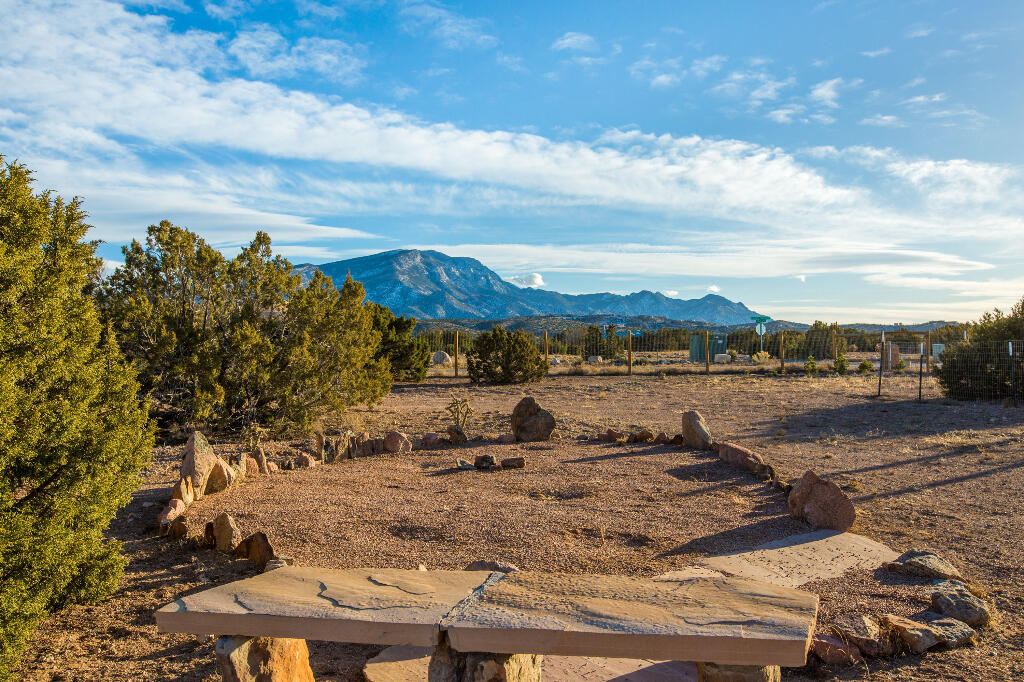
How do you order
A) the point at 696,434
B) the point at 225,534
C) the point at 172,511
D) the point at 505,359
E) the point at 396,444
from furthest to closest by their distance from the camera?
the point at 505,359 < the point at 696,434 < the point at 396,444 < the point at 172,511 < the point at 225,534

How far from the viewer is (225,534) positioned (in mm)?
5113

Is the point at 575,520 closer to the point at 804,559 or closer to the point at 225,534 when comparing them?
the point at 804,559

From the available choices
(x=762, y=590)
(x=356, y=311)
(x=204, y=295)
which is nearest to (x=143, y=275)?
(x=204, y=295)

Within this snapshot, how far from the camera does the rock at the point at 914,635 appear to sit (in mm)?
3697

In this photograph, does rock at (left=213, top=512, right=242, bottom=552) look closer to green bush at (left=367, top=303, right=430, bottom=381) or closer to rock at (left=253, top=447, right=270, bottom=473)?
rock at (left=253, top=447, right=270, bottom=473)

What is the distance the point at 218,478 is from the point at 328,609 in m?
4.75

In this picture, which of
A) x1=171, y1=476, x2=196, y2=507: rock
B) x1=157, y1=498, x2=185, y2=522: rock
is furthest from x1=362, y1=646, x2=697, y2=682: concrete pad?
x1=171, y1=476, x2=196, y2=507: rock

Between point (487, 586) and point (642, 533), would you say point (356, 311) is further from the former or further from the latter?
point (487, 586)

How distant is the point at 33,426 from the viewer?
343 cm

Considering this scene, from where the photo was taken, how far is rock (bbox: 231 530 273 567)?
479cm

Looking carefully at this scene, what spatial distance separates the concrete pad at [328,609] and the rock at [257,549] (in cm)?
187

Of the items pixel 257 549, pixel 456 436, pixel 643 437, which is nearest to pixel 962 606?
pixel 257 549

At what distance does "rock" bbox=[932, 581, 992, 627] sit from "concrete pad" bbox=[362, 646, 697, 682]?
1.86 m

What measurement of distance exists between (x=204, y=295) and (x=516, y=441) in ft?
16.7
